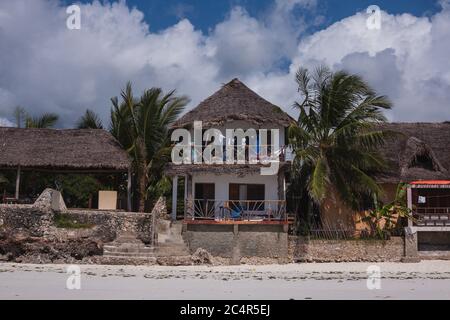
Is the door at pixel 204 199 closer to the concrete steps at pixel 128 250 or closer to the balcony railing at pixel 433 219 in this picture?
the concrete steps at pixel 128 250

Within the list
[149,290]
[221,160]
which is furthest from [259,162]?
[149,290]

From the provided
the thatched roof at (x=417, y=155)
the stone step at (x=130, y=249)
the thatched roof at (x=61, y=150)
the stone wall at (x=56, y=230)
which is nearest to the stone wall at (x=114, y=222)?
the stone wall at (x=56, y=230)

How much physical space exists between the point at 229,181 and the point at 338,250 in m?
4.82

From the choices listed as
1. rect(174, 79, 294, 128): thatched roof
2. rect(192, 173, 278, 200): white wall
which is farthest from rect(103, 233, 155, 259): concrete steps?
rect(174, 79, 294, 128): thatched roof

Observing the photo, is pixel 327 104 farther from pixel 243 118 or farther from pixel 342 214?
pixel 342 214

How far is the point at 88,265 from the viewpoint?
55.4ft

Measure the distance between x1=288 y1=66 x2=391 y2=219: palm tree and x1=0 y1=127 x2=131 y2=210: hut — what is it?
23.0 feet

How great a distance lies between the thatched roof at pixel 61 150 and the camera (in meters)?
20.0

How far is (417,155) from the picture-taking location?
20.5 metres

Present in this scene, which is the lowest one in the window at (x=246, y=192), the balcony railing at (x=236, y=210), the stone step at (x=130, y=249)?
the stone step at (x=130, y=249)

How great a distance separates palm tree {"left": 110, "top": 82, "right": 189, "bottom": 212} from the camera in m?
21.9

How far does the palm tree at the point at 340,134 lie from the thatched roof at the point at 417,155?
1404 millimetres
